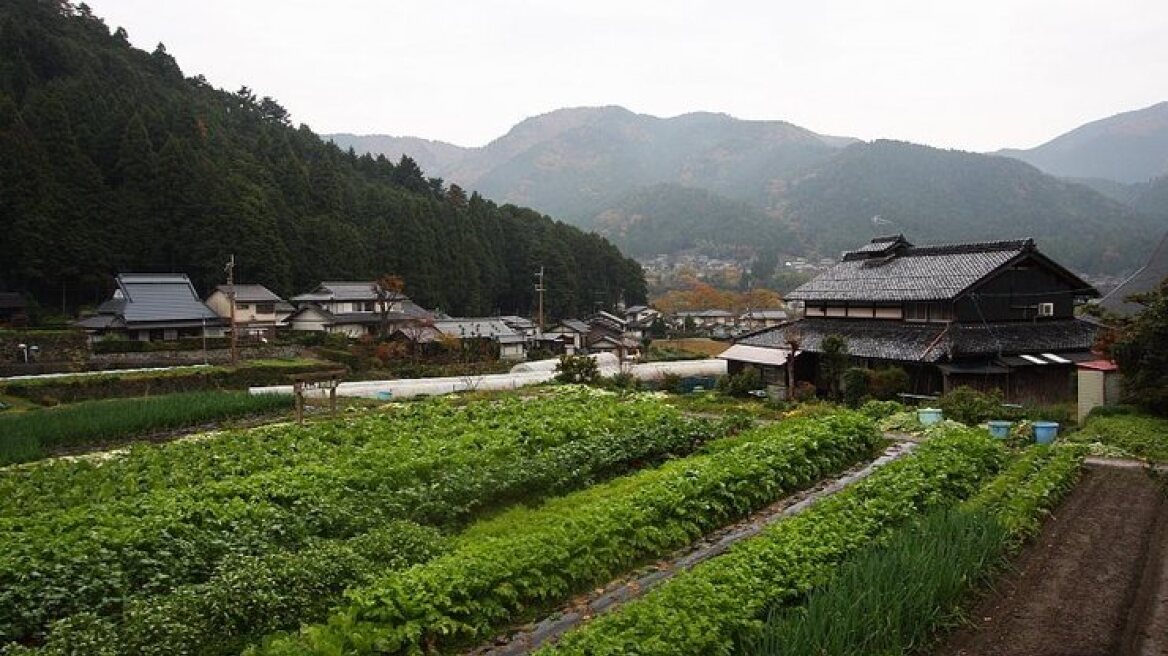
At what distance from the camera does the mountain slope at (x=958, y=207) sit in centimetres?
11031

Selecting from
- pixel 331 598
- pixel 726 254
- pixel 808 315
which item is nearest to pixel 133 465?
pixel 331 598

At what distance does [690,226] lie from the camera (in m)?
152

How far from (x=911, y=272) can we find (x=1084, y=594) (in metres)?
24.3

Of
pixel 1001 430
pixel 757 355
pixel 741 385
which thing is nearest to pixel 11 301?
pixel 741 385

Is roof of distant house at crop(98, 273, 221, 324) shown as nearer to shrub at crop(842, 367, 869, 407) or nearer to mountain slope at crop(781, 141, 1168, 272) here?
shrub at crop(842, 367, 869, 407)

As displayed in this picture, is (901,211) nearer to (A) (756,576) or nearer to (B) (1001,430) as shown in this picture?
(B) (1001,430)

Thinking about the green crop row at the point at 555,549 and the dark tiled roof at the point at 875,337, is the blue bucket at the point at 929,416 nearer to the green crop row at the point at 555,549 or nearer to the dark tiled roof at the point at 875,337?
the dark tiled roof at the point at 875,337

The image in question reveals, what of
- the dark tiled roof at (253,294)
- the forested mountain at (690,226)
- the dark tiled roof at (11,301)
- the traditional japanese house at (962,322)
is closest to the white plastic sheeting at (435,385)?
the traditional japanese house at (962,322)

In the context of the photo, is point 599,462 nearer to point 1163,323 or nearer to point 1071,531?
point 1071,531

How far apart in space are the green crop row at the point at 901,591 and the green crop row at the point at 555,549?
9.28 ft

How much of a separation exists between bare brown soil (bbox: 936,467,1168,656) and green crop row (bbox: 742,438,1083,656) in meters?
0.31

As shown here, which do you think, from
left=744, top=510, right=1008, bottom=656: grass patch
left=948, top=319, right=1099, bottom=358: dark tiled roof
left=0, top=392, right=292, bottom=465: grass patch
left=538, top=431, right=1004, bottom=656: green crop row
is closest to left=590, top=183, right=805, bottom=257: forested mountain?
left=948, top=319, right=1099, bottom=358: dark tiled roof

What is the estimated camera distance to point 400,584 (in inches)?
304

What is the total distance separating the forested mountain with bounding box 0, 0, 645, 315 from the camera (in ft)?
145
